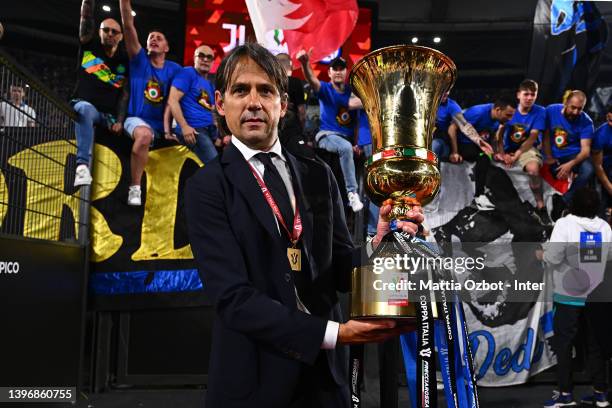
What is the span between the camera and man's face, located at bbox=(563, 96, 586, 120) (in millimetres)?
5230

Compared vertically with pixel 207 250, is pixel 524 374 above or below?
below

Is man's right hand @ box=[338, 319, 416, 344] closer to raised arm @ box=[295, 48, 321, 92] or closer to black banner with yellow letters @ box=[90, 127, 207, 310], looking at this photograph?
black banner with yellow letters @ box=[90, 127, 207, 310]

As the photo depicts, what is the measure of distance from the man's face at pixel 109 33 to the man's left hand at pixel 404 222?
4321 mm

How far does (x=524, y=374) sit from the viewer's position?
4.62m

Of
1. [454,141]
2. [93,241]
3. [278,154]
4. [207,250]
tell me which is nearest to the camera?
[207,250]

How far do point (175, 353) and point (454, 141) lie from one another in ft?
11.0

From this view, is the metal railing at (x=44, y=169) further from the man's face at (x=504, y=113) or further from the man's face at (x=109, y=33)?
the man's face at (x=504, y=113)

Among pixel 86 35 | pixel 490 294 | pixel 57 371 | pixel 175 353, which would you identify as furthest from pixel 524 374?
pixel 86 35

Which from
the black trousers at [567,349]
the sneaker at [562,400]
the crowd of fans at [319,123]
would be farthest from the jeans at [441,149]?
the sneaker at [562,400]

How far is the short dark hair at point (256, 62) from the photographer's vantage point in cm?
129

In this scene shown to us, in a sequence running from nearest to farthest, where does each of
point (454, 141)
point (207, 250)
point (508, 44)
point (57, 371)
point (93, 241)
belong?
1. point (207, 250)
2. point (57, 371)
3. point (93, 241)
4. point (454, 141)
5. point (508, 44)

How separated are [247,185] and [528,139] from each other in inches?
183

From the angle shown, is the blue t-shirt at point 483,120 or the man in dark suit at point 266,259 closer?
the man in dark suit at point 266,259

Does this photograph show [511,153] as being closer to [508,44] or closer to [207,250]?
[508,44]
